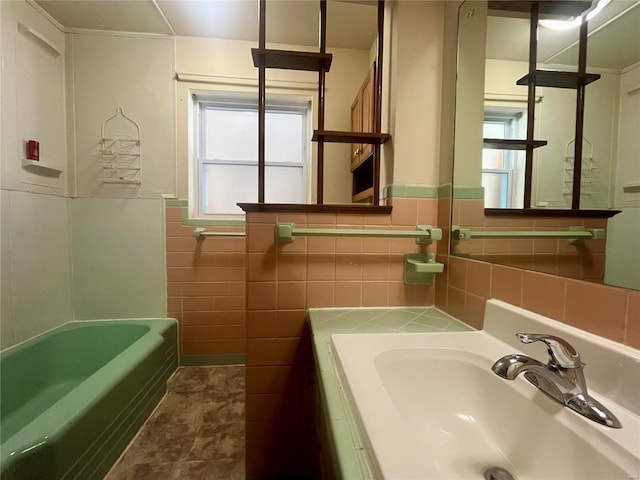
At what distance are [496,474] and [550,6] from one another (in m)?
1.19

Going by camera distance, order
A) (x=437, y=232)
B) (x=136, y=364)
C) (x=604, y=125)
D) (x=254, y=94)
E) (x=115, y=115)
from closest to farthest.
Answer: (x=604, y=125) → (x=437, y=232) → (x=136, y=364) → (x=115, y=115) → (x=254, y=94)

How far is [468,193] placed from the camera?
950 millimetres

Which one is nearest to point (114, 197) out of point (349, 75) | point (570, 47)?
point (349, 75)

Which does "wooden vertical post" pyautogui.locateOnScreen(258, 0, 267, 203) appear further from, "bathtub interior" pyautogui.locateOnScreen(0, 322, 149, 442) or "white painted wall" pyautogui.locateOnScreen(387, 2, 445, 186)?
"bathtub interior" pyautogui.locateOnScreen(0, 322, 149, 442)

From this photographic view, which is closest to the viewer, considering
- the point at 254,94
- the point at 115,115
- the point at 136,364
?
the point at 136,364

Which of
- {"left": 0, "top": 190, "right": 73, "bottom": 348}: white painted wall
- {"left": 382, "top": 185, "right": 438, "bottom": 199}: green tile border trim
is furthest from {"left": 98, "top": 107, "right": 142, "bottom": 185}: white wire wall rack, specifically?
{"left": 382, "top": 185, "right": 438, "bottom": 199}: green tile border trim

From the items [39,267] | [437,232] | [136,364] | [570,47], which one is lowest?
[136,364]

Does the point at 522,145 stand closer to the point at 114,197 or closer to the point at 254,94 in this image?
the point at 254,94

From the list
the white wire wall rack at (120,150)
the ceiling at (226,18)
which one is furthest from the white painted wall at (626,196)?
the white wire wall rack at (120,150)

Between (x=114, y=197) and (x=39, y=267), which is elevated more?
(x=114, y=197)

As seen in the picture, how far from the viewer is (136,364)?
1320 millimetres

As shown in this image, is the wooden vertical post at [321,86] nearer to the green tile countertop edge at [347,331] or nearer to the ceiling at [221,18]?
the green tile countertop edge at [347,331]

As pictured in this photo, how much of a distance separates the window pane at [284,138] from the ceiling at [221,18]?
50 centimetres

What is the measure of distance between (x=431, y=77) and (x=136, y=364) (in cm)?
190
